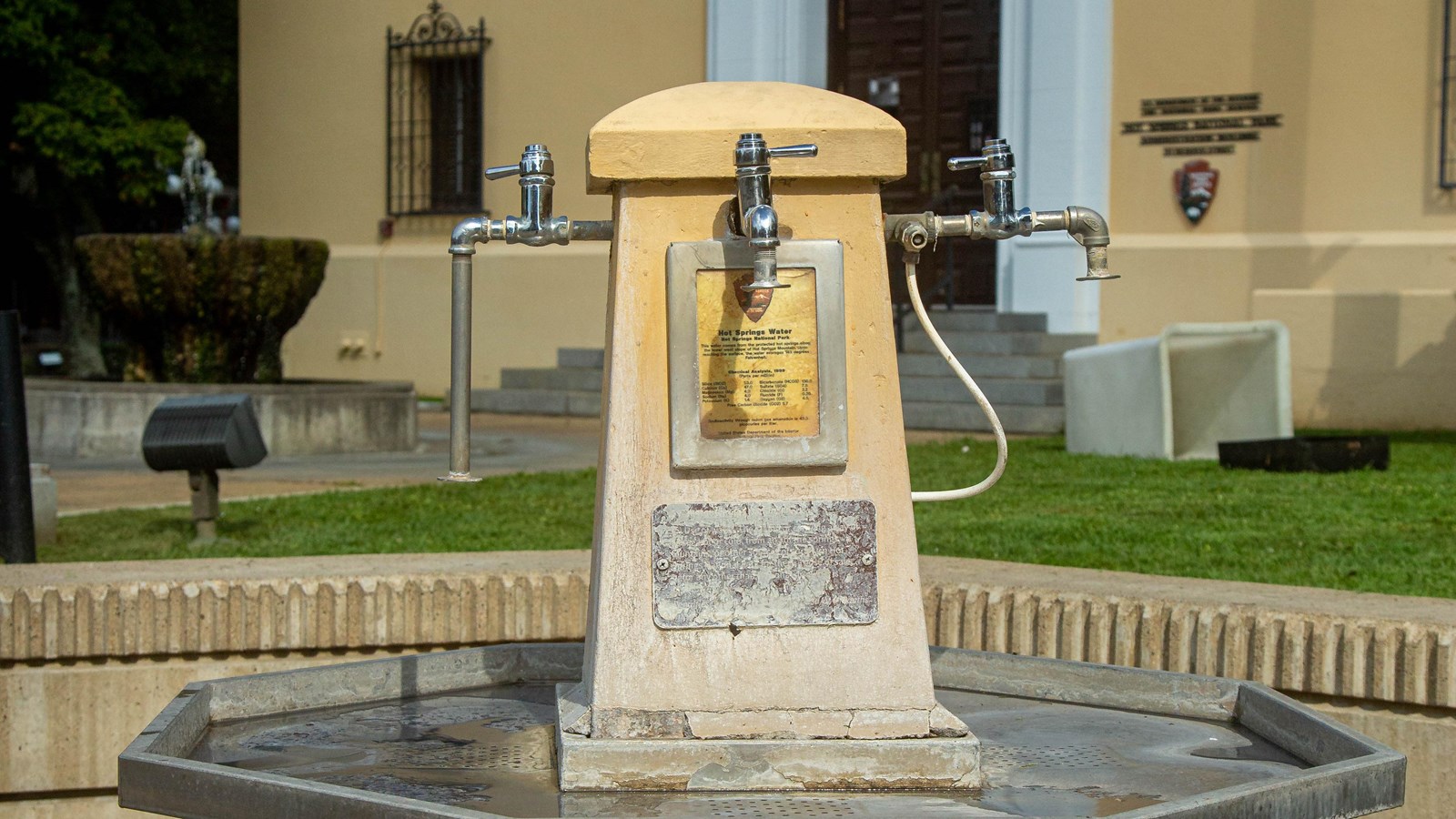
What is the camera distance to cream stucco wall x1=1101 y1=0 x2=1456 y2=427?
11695 millimetres

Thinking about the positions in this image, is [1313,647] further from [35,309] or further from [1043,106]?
[35,309]

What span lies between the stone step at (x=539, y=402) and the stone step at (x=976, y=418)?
9.55 feet

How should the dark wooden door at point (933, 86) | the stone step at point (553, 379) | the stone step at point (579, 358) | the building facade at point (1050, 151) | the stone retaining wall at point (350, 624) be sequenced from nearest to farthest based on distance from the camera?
the stone retaining wall at point (350, 624) < the building facade at point (1050, 151) < the stone step at point (553, 379) < the dark wooden door at point (933, 86) < the stone step at point (579, 358)

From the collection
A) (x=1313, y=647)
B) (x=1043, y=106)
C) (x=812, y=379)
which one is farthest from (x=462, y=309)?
(x=1043, y=106)

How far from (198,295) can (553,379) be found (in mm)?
4111

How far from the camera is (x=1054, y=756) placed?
9.67 ft

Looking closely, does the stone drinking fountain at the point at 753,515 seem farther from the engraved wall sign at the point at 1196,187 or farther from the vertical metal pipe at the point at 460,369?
the engraved wall sign at the point at 1196,187

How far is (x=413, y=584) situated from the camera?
156 inches

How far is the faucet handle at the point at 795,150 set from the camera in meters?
2.65

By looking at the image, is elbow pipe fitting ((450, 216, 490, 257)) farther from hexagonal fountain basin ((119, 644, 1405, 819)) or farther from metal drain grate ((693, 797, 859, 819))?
metal drain grate ((693, 797, 859, 819))

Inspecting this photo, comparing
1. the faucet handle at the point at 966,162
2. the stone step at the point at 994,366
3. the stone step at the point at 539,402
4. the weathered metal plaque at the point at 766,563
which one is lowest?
the stone step at the point at 539,402

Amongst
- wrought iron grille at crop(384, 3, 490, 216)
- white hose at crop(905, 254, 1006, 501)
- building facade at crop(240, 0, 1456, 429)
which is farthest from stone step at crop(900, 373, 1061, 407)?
white hose at crop(905, 254, 1006, 501)

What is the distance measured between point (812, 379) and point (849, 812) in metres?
0.71

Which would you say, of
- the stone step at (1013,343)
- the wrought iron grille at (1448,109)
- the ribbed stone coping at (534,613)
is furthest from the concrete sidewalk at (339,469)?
the wrought iron grille at (1448,109)
